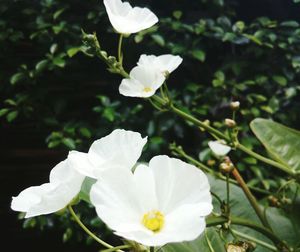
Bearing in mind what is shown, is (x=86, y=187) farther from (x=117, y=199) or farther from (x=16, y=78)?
(x=16, y=78)

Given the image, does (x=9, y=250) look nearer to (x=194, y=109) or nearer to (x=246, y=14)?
(x=194, y=109)

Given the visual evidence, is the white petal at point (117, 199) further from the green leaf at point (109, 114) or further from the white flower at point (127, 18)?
the green leaf at point (109, 114)

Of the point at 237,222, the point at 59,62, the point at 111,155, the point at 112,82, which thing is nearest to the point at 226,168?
the point at 237,222

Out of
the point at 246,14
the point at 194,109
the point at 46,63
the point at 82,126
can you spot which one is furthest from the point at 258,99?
the point at 46,63

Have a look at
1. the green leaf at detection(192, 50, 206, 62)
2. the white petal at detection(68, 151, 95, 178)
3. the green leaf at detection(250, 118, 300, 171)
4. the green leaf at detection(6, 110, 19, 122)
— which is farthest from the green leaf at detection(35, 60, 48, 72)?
the white petal at detection(68, 151, 95, 178)

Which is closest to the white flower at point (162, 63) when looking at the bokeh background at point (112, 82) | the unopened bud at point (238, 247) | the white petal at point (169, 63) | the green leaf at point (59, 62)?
the white petal at point (169, 63)

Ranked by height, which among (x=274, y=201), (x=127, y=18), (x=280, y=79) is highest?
(x=127, y=18)
